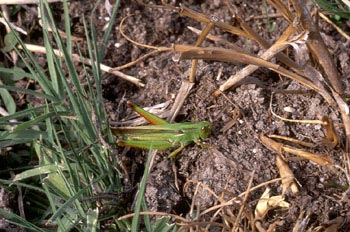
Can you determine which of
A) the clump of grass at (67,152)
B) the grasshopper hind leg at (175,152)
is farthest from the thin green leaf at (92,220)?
the grasshopper hind leg at (175,152)

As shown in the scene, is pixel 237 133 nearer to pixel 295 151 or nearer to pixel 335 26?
pixel 295 151

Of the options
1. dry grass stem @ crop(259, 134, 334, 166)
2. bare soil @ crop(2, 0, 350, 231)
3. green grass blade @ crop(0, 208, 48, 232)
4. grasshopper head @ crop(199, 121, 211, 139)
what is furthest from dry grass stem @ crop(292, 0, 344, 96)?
green grass blade @ crop(0, 208, 48, 232)

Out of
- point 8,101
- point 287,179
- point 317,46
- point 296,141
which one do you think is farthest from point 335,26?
point 8,101

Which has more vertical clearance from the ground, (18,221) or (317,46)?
(317,46)

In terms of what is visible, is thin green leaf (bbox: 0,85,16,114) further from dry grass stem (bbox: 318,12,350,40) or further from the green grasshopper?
dry grass stem (bbox: 318,12,350,40)

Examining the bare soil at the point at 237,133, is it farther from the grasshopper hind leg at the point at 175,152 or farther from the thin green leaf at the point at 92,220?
the thin green leaf at the point at 92,220

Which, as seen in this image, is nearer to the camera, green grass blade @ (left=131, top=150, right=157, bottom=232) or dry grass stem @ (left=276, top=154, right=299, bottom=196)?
green grass blade @ (left=131, top=150, right=157, bottom=232)

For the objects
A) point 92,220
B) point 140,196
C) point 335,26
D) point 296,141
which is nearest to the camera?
point 140,196

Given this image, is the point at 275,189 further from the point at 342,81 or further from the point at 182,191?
the point at 342,81
